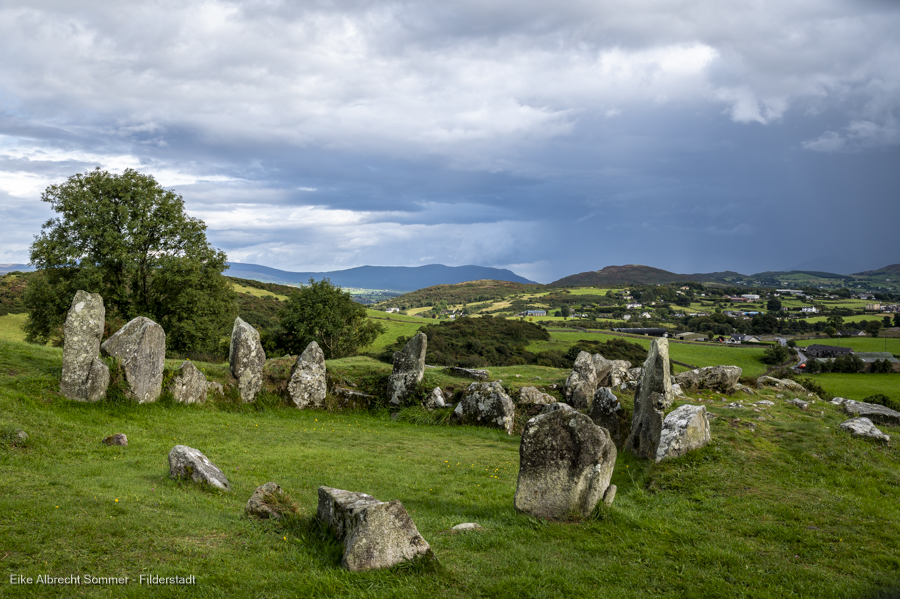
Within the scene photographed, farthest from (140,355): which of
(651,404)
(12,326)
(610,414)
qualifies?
(12,326)

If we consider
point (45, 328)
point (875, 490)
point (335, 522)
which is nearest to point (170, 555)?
point (335, 522)

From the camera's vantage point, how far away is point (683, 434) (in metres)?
13.4

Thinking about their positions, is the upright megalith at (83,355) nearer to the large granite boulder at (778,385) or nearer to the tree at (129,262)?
the tree at (129,262)

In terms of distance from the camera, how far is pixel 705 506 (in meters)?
10.4

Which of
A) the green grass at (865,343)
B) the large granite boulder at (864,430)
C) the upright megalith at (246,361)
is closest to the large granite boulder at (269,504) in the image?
the upright megalith at (246,361)

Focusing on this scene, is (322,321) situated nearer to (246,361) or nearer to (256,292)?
(246,361)

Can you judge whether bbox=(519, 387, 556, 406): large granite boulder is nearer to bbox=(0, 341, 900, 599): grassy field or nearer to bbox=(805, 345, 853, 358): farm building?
bbox=(0, 341, 900, 599): grassy field

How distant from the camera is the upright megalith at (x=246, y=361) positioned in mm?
22703

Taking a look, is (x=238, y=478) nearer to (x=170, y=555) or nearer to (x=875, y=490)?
(x=170, y=555)

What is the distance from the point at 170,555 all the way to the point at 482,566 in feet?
14.8

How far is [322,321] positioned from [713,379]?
3029 cm

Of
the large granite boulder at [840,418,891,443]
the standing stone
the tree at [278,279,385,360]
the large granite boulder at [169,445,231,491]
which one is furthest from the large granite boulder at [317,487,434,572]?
the tree at [278,279,385,360]

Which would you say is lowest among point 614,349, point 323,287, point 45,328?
point 614,349

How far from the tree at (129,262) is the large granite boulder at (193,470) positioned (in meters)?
23.0
